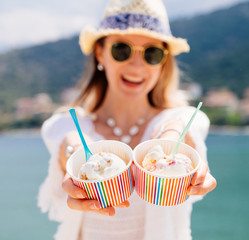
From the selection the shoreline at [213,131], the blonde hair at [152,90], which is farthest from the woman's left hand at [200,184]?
the shoreline at [213,131]

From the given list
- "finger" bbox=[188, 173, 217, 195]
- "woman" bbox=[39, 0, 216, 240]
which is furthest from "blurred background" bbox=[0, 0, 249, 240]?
"finger" bbox=[188, 173, 217, 195]

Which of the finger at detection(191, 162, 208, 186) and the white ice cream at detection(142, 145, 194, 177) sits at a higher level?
the white ice cream at detection(142, 145, 194, 177)

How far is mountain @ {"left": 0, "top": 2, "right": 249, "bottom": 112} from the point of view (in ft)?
65.7

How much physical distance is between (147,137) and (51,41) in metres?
22.8

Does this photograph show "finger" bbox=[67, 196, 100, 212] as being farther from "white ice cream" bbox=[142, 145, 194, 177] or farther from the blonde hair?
the blonde hair

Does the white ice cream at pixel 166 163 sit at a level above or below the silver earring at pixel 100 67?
below

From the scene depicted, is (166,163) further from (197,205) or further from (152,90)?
(197,205)

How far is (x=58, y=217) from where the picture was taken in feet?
3.73

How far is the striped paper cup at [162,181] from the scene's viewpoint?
2.12ft

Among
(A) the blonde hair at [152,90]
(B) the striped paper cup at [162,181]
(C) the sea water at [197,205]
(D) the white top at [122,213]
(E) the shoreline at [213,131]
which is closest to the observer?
(B) the striped paper cup at [162,181]

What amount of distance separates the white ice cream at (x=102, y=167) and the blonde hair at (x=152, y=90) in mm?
673

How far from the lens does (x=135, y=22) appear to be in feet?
3.61

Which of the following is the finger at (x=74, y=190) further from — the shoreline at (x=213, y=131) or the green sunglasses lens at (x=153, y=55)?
the shoreline at (x=213, y=131)

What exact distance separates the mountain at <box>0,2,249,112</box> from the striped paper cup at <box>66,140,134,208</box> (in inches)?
750
